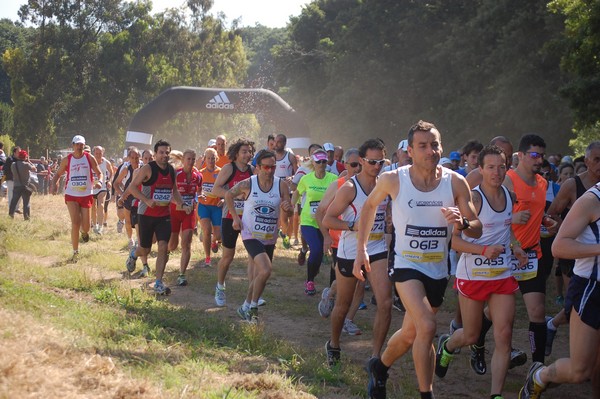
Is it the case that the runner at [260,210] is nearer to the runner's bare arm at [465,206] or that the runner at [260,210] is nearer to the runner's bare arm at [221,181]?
the runner's bare arm at [221,181]

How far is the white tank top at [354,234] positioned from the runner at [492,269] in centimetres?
101

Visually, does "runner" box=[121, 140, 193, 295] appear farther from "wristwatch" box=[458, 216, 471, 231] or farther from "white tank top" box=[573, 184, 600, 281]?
"white tank top" box=[573, 184, 600, 281]

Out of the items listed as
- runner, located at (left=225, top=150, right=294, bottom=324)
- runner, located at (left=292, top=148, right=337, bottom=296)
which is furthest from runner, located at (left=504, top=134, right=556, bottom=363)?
runner, located at (left=292, top=148, right=337, bottom=296)

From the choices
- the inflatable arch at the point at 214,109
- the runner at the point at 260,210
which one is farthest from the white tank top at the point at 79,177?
the inflatable arch at the point at 214,109

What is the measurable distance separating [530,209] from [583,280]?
2.28 meters

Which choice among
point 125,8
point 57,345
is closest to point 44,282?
point 57,345

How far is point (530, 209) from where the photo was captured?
7773mm

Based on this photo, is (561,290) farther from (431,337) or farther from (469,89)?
(469,89)

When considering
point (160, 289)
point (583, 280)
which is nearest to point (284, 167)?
point (160, 289)

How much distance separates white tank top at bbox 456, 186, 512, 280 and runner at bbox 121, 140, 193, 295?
5.50 meters

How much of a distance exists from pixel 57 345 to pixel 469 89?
31041 mm

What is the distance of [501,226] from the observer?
6926mm

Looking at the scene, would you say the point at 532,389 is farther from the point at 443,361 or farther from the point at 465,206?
the point at 465,206

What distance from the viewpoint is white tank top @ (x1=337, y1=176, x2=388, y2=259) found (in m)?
7.67
